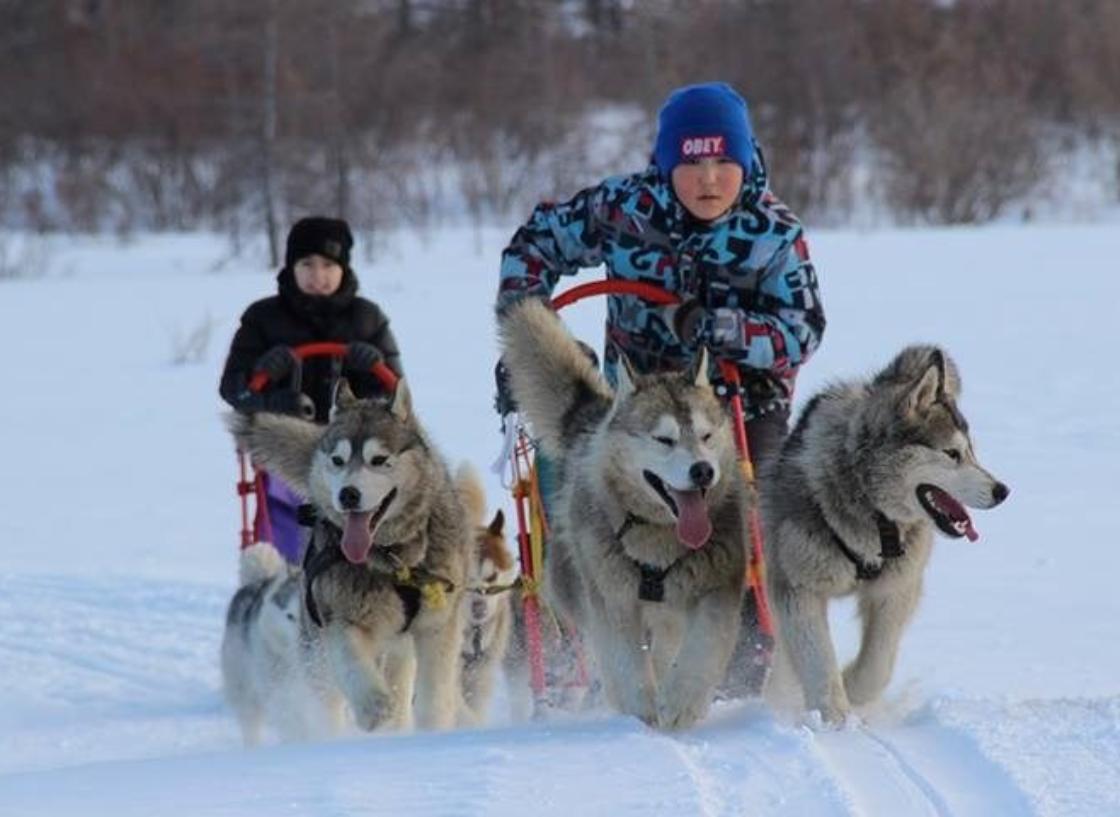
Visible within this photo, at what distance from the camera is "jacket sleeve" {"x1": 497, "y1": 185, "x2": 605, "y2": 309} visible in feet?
14.5

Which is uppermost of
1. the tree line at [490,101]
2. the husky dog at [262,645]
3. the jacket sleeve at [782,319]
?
the tree line at [490,101]

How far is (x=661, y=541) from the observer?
382 cm

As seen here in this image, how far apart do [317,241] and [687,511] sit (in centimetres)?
238

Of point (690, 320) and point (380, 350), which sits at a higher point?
point (690, 320)

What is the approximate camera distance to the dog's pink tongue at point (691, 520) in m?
3.71

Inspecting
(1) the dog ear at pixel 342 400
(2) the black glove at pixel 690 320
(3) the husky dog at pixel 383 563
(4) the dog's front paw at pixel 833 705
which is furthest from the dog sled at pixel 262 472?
(4) the dog's front paw at pixel 833 705

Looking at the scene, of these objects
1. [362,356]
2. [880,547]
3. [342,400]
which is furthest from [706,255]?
[362,356]

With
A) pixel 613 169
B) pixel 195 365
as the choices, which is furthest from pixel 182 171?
pixel 195 365

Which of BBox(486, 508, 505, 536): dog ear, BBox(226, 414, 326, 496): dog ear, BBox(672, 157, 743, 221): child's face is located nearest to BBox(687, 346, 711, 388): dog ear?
BBox(672, 157, 743, 221): child's face

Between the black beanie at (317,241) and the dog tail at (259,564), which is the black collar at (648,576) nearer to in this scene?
the dog tail at (259,564)

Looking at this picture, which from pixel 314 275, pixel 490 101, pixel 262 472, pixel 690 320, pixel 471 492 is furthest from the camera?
pixel 490 101

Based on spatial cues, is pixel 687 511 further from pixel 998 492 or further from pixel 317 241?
pixel 317 241

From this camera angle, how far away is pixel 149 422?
10258mm

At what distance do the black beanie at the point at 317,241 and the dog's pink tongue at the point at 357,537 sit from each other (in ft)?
5.52
